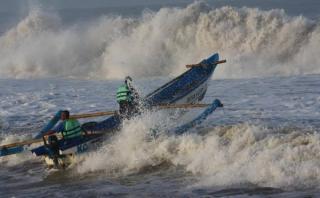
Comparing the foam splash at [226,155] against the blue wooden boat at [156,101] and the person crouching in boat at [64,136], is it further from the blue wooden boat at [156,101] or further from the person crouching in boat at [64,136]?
the person crouching in boat at [64,136]

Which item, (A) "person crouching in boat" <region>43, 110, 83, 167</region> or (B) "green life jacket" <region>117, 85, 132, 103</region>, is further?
(B) "green life jacket" <region>117, 85, 132, 103</region>

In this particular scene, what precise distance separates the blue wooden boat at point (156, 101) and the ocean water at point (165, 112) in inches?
10.6

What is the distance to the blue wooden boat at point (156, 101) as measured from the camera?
45.8 ft

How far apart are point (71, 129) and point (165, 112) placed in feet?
9.18

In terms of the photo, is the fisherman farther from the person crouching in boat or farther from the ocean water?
the person crouching in boat

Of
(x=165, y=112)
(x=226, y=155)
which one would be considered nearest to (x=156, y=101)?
(x=165, y=112)

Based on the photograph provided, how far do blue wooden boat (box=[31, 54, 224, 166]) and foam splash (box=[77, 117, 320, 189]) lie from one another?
0.98ft

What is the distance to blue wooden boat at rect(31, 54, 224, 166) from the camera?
45.8 ft

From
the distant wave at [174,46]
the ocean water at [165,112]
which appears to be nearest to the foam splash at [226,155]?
the ocean water at [165,112]

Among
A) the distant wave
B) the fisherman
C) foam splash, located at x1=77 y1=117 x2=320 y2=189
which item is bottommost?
foam splash, located at x1=77 y1=117 x2=320 y2=189

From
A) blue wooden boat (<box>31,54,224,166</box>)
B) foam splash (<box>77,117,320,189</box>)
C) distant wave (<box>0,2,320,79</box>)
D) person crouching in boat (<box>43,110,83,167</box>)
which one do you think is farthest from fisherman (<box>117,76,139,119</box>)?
distant wave (<box>0,2,320,79</box>)

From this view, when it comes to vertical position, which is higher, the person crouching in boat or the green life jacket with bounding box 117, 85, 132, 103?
the green life jacket with bounding box 117, 85, 132, 103

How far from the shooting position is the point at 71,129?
14125 mm

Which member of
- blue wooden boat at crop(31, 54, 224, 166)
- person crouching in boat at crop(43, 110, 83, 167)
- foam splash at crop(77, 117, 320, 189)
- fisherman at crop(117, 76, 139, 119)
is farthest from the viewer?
fisherman at crop(117, 76, 139, 119)
